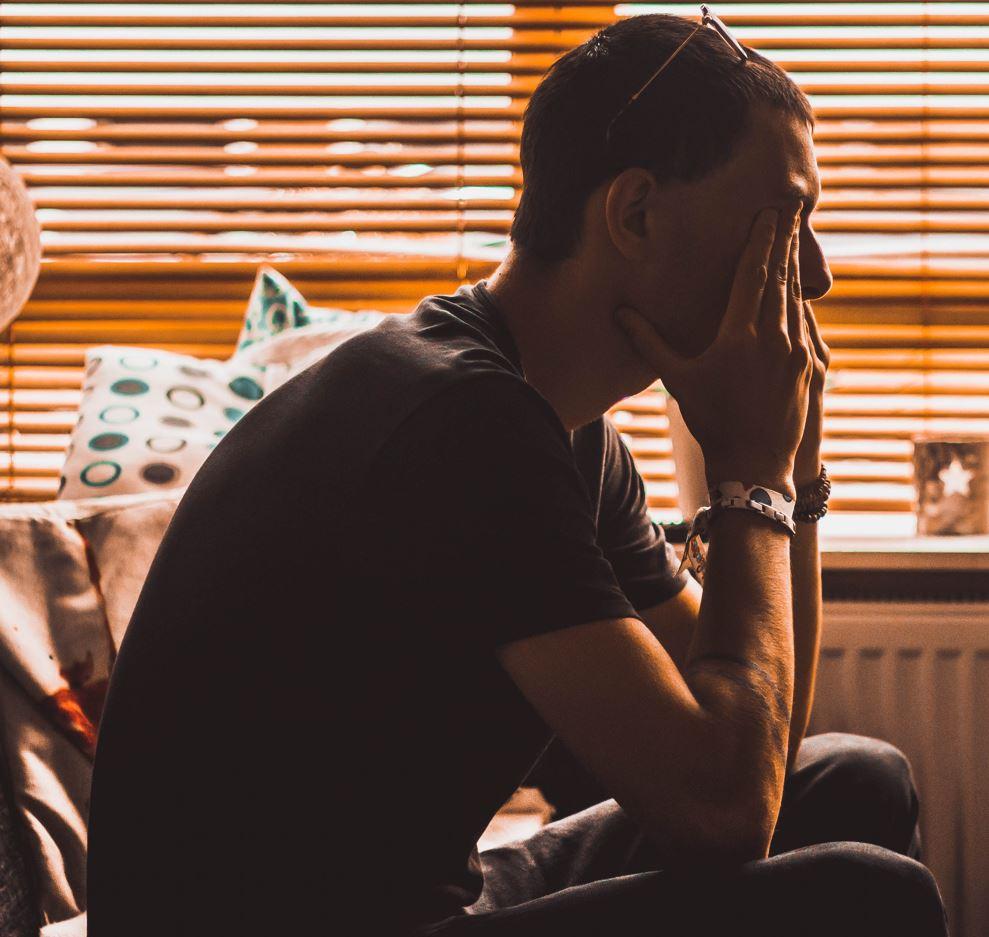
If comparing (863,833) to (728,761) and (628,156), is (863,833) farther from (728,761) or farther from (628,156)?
(628,156)

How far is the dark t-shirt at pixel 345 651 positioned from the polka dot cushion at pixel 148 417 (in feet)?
2.30

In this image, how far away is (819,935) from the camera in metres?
0.70

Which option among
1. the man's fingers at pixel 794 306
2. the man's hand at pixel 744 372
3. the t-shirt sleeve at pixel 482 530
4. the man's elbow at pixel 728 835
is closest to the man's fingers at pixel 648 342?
the man's hand at pixel 744 372

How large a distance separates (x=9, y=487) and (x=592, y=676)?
1574 mm

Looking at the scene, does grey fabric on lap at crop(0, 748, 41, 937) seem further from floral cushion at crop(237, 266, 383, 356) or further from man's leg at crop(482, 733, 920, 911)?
floral cushion at crop(237, 266, 383, 356)

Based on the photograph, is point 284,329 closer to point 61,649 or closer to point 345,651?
point 61,649

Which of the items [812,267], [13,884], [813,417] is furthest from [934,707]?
[13,884]

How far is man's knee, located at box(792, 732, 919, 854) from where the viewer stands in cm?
113

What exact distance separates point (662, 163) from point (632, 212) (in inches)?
1.8

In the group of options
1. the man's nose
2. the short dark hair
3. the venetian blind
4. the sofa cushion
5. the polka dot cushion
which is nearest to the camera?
the short dark hair

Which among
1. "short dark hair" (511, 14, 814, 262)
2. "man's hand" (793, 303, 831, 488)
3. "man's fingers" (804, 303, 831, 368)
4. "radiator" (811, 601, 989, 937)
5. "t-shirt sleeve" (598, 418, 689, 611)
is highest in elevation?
"short dark hair" (511, 14, 814, 262)

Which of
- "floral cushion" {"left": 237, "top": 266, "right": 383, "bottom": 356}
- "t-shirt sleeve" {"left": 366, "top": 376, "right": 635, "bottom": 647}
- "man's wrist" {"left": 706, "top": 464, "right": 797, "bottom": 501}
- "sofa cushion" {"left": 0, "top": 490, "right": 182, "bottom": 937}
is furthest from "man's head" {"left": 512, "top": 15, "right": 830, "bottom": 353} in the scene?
"floral cushion" {"left": 237, "top": 266, "right": 383, "bottom": 356}

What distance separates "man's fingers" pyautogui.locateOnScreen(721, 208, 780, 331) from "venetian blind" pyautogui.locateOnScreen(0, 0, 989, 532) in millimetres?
998

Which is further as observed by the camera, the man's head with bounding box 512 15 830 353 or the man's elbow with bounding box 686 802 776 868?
the man's head with bounding box 512 15 830 353
